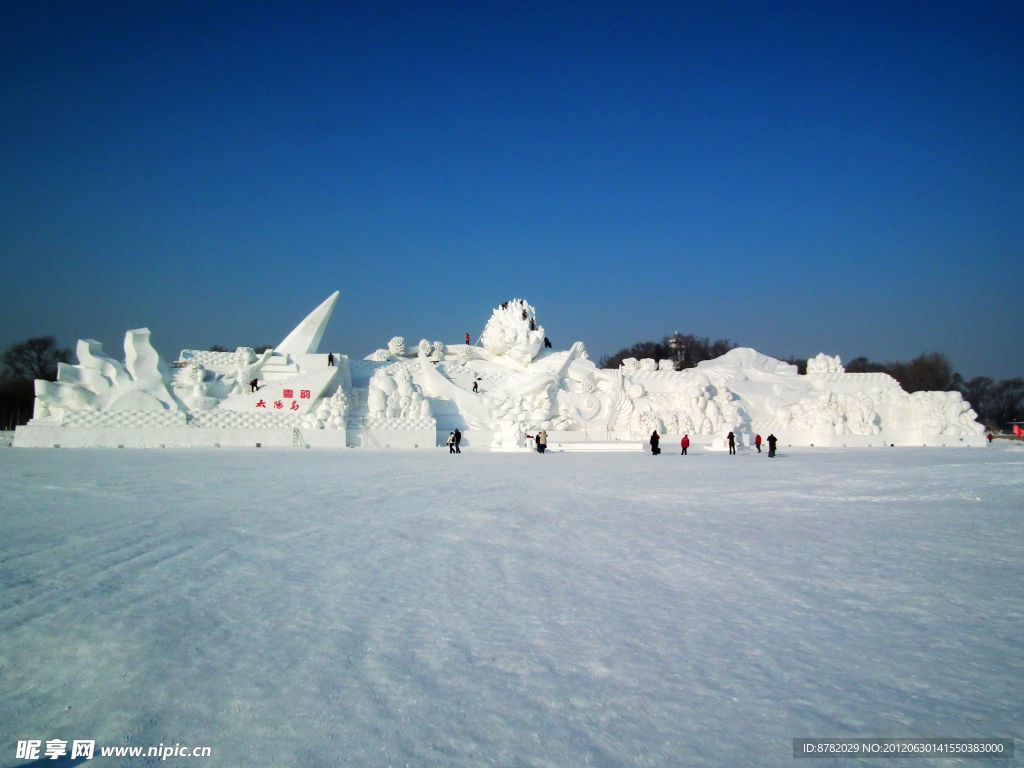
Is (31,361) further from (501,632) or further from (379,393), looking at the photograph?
(501,632)

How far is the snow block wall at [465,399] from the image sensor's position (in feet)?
65.6

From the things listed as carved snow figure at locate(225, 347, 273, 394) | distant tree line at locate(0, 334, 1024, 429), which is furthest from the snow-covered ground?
distant tree line at locate(0, 334, 1024, 429)

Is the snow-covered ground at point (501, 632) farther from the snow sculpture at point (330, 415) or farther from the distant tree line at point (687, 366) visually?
the distant tree line at point (687, 366)

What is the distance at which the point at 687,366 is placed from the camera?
60.0 meters

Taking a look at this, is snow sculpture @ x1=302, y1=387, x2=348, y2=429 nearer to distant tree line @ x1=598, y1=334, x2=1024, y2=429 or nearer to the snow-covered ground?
the snow-covered ground

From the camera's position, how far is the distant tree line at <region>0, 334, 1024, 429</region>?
3388cm

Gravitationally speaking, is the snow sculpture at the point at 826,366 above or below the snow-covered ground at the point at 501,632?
above

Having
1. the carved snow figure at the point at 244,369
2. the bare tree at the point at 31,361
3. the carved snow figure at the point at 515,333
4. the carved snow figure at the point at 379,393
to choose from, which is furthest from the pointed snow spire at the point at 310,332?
the bare tree at the point at 31,361

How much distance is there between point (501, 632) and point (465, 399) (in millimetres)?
21970

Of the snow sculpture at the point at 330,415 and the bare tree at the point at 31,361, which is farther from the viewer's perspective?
the bare tree at the point at 31,361

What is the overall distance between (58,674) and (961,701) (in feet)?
11.6

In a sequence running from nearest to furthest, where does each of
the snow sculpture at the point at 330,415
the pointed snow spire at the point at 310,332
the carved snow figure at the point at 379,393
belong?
the snow sculpture at the point at 330,415
the carved snow figure at the point at 379,393
the pointed snow spire at the point at 310,332

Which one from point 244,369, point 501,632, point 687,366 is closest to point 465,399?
point 244,369

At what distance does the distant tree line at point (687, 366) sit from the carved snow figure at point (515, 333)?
1746 centimetres
